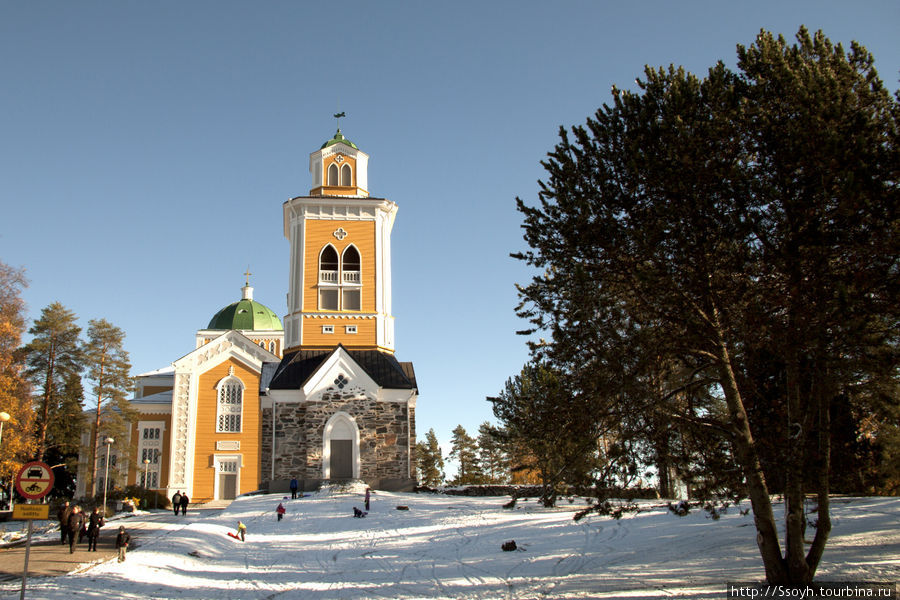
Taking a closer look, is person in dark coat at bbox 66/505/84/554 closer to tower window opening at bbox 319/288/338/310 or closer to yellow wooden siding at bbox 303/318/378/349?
yellow wooden siding at bbox 303/318/378/349

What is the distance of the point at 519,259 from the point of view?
12367 mm

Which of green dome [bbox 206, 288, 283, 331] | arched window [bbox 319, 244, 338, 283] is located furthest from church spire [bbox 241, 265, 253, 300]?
arched window [bbox 319, 244, 338, 283]

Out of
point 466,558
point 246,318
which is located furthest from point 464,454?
point 466,558

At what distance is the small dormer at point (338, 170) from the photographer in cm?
3809

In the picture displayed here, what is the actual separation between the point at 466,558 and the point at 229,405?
84.9ft

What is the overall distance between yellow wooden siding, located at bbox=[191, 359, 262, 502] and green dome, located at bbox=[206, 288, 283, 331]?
783 inches

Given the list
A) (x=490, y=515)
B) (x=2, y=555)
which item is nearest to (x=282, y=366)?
(x=490, y=515)

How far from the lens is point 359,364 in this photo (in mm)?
32531

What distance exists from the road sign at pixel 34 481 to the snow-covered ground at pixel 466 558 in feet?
10.3

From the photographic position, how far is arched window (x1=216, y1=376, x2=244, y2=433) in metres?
38.0

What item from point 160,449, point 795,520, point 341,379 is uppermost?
point 341,379

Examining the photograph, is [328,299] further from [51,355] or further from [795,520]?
[795,520]

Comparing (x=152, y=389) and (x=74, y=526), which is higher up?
(x=152, y=389)

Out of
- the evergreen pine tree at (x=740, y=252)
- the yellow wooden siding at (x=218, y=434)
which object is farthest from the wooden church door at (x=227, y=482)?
the evergreen pine tree at (x=740, y=252)
